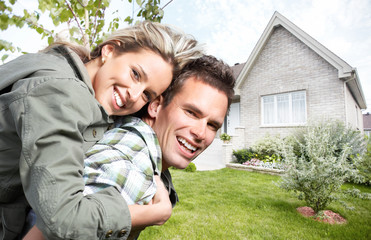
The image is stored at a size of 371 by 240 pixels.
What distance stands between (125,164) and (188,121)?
34.7 inches

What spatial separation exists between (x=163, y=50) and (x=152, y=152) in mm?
929

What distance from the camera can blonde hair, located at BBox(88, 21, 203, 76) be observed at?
6.59 ft

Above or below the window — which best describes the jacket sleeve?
below

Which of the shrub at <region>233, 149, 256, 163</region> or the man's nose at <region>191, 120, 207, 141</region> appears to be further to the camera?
the shrub at <region>233, 149, 256, 163</region>

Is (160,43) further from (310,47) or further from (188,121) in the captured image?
(310,47)

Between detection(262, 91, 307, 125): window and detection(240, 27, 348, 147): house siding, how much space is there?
0.38 meters

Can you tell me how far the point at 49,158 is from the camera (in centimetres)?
102

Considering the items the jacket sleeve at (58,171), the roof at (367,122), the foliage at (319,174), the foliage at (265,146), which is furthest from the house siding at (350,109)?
the roof at (367,122)

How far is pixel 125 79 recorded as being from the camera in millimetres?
1942

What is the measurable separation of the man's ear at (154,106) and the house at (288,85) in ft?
39.7

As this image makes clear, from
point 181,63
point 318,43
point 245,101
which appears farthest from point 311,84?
point 181,63

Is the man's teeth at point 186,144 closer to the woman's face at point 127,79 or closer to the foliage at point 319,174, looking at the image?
the woman's face at point 127,79

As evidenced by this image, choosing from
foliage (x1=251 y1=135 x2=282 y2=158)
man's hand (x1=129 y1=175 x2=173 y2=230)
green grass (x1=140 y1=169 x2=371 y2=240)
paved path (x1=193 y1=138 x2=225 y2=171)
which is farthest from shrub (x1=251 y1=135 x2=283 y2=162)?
man's hand (x1=129 y1=175 x2=173 y2=230)

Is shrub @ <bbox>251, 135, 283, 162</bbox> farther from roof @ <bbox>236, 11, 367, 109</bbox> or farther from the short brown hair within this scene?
the short brown hair
